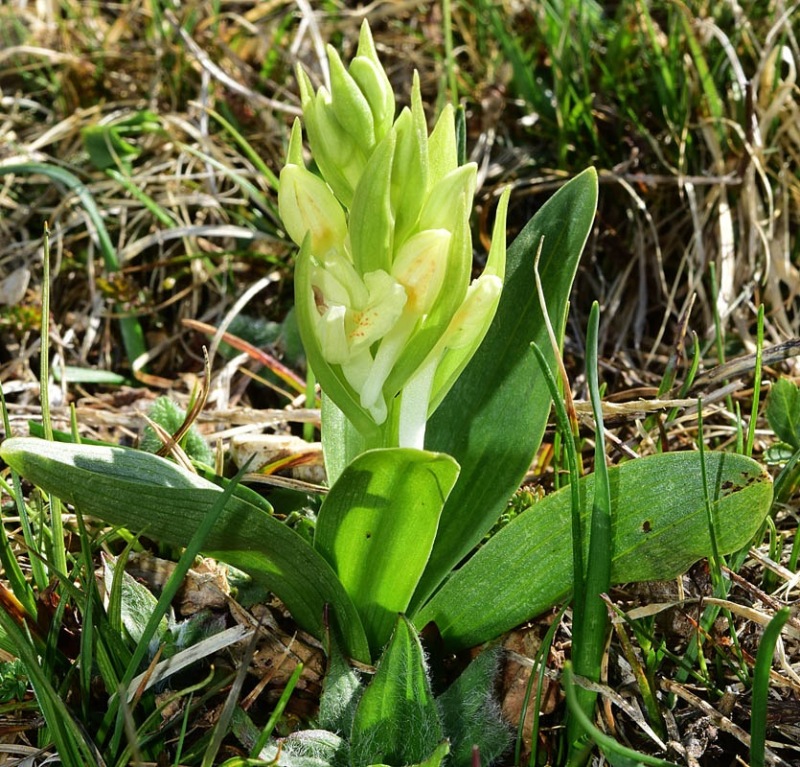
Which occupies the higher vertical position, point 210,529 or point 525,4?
point 525,4

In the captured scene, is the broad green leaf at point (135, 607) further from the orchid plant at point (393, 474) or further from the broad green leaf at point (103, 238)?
the broad green leaf at point (103, 238)

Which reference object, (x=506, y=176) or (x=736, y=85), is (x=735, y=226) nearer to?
(x=736, y=85)

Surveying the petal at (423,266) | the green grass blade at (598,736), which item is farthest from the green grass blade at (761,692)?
the petal at (423,266)

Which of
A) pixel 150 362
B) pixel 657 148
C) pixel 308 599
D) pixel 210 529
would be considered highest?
pixel 657 148

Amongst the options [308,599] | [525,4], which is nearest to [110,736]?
[308,599]

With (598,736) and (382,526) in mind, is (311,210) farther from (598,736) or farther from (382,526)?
(598,736)

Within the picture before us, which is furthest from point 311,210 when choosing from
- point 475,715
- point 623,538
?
point 475,715

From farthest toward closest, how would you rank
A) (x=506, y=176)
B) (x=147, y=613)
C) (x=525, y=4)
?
(x=525, y=4), (x=506, y=176), (x=147, y=613)
